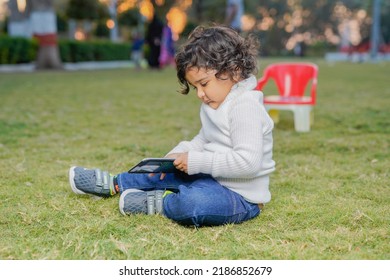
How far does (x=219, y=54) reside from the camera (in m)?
2.57

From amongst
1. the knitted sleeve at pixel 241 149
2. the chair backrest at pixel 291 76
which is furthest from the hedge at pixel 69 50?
the knitted sleeve at pixel 241 149

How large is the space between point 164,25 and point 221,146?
16.1 m

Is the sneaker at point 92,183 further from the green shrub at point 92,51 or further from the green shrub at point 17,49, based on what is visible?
the green shrub at point 92,51

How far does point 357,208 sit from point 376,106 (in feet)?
15.1

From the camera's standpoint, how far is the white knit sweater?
2.51 m

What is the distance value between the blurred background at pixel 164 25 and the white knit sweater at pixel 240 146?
6.15m

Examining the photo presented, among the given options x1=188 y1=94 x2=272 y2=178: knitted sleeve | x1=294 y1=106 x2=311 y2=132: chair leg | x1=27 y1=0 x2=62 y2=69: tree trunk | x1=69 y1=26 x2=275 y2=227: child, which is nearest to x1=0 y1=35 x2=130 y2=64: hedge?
x1=27 y1=0 x2=62 y2=69: tree trunk

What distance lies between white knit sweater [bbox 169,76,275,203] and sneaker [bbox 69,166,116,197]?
0.58 m

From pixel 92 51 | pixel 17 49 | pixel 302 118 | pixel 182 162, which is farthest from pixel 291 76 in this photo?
pixel 92 51

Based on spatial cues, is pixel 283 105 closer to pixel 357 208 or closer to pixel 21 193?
pixel 357 208

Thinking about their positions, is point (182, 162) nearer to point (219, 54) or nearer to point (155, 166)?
point (155, 166)

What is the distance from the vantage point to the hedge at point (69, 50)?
17281 mm

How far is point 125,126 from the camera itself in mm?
5637
